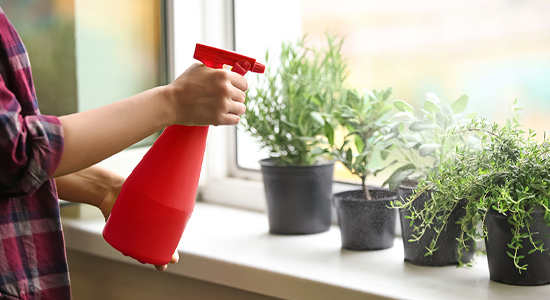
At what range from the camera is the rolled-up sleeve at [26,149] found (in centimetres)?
46

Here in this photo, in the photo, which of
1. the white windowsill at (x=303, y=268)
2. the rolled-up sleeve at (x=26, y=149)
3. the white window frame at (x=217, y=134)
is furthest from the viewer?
the white window frame at (x=217, y=134)

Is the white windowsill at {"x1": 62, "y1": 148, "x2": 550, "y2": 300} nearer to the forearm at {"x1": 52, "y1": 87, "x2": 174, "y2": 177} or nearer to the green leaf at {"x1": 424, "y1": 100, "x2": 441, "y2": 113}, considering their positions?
the green leaf at {"x1": 424, "y1": 100, "x2": 441, "y2": 113}

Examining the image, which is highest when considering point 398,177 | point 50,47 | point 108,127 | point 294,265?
point 50,47

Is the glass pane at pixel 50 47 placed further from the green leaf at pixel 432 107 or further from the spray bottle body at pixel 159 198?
the green leaf at pixel 432 107

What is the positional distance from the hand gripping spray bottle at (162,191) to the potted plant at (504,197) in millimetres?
306

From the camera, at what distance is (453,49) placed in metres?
0.92

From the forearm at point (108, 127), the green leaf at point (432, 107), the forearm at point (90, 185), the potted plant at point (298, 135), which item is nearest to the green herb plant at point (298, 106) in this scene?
the potted plant at point (298, 135)

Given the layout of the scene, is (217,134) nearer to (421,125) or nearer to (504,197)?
(421,125)

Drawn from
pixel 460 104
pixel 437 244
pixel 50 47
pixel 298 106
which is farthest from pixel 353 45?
pixel 50 47

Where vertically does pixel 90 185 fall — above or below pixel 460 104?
below

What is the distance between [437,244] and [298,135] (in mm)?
315

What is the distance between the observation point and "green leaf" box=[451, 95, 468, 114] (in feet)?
2.63

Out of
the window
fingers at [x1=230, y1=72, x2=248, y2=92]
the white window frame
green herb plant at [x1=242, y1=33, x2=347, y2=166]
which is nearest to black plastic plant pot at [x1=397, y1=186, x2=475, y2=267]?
green herb plant at [x1=242, y1=33, x2=347, y2=166]

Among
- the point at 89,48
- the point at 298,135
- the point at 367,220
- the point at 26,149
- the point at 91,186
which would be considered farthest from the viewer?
the point at 89,48
